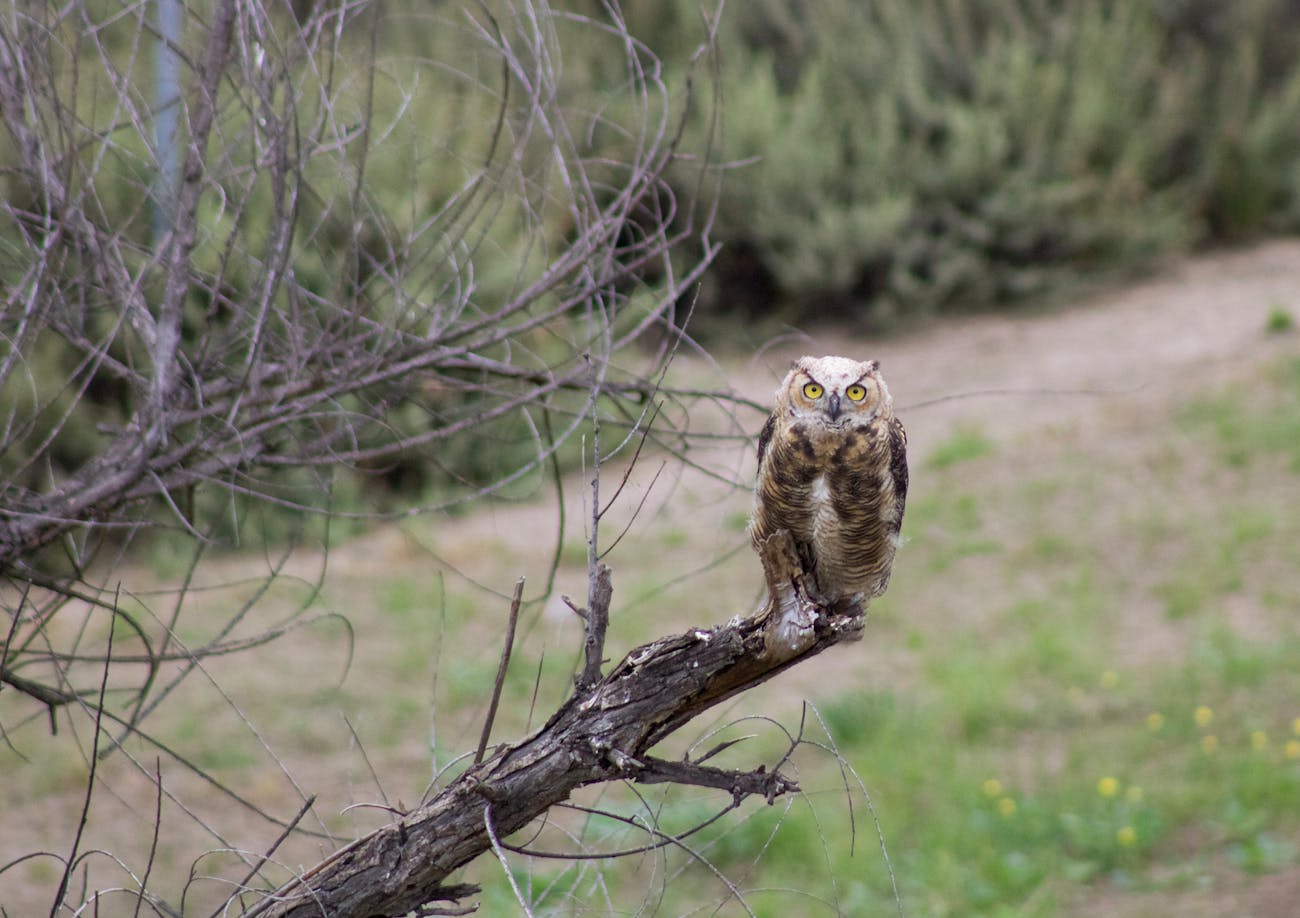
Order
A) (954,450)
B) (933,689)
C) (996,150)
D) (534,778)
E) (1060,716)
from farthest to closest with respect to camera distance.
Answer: (996,150)
(954,450)
(933,689)
(1060,716)
(534,778)

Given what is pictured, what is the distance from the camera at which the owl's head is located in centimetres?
211

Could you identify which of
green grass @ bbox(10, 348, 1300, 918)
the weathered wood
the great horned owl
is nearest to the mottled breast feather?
the great horned owl

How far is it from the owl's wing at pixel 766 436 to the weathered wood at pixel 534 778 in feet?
1.48

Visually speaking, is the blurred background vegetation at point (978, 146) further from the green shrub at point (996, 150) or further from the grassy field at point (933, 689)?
the grassy field at point (933, 689)

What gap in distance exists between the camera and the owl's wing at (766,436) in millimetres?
2257

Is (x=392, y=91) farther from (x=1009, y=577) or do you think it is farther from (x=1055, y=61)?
(x=1055, y=61)

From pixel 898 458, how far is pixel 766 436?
23cm

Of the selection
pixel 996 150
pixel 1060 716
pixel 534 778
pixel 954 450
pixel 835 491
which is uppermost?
pixel 996 150

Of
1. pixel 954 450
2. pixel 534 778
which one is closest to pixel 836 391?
pixel 534 778

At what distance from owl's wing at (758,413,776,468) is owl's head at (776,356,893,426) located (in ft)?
0.32

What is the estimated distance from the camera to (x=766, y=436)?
2344mm

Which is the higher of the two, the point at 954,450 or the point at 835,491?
the point at 954,450

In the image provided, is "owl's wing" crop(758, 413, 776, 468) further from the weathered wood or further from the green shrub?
the green shrub

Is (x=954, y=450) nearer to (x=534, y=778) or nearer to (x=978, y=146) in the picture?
(x=978, y=146)
